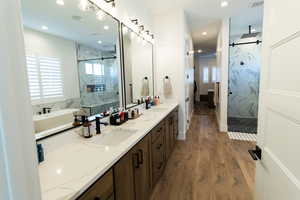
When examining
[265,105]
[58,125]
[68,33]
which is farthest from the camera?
[68,33]

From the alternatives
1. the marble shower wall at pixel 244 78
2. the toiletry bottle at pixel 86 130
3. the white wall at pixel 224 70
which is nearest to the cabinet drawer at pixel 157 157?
the toiletry bottle at pixel 86 130

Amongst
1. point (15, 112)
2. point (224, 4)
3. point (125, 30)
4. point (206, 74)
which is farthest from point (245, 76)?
point (15, 112)

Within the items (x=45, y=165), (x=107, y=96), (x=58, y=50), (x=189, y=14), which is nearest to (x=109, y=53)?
(x=107, y=96)

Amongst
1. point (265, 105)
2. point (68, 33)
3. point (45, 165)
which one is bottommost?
point (45, 165)

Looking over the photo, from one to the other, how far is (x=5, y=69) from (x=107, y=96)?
1.74 metres

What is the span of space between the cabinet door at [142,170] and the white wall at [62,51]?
2.71 ft

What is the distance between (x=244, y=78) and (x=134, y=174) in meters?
4.85

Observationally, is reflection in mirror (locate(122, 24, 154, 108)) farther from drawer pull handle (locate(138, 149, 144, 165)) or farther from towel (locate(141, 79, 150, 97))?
drawer pull handle (locate(138, 149, 144, 165))

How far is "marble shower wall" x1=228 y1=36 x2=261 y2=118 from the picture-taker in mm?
4707

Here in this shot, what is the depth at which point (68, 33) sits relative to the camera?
1513mm

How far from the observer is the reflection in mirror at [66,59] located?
1201 mm

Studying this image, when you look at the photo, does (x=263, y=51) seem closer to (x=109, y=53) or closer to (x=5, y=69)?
(x=5, y=69)

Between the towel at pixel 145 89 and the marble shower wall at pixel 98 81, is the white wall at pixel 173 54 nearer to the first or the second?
the towel at pixel 145 89

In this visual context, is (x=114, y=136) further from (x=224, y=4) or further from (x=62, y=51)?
(x=224, y=4)
